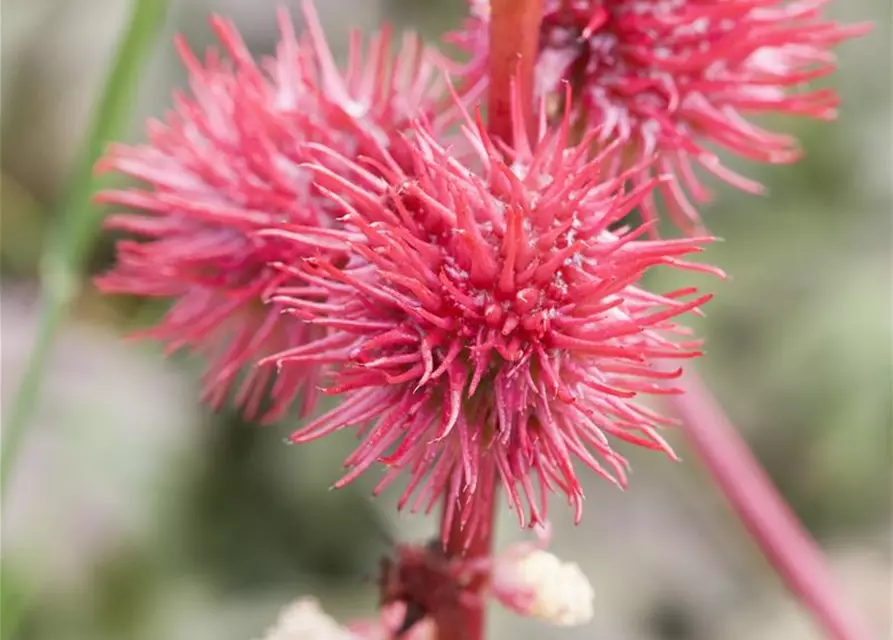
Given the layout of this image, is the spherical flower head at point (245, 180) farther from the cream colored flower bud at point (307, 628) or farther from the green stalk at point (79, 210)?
the cream colored flower bud at point (307, 628)

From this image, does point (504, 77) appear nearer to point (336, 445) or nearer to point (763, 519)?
point (763, 519)

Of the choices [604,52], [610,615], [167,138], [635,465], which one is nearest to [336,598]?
[610,615]

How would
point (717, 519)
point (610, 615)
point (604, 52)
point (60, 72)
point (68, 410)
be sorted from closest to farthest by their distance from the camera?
point (604, 52), point (610, 615), point (68, 410), point (717, 519), point (60, 72)

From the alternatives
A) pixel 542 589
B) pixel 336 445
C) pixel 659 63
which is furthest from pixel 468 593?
pixel 336 445

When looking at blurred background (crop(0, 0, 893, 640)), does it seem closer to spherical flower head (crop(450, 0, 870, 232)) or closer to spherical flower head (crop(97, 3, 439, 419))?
spherical flower head (crop(97, 3, 439, 419))

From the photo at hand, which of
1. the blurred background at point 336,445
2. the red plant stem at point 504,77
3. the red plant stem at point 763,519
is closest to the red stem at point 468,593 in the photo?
the red plant stem at point 504,77

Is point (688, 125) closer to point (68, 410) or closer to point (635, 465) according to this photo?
point (635, 465)

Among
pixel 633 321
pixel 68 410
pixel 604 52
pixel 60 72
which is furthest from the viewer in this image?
pixel 60 72
